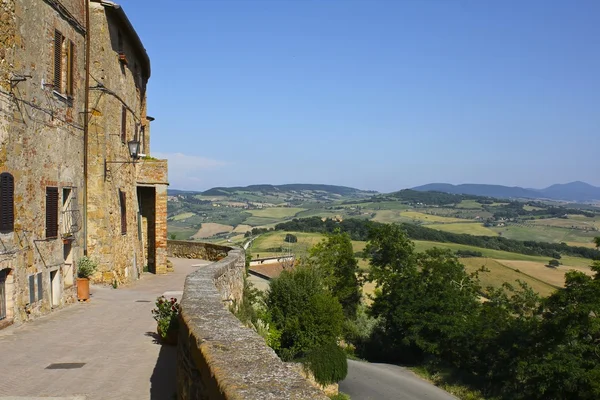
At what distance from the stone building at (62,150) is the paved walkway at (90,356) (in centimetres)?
90

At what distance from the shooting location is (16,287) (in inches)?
449

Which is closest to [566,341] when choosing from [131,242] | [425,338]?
[425,338]

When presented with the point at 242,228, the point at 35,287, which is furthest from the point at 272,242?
the point at 35,287

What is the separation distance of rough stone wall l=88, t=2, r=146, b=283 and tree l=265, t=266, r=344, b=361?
7567 mm

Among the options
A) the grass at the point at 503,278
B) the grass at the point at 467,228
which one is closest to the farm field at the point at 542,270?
the grass at the point at 503,278

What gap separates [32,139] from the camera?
12.2m

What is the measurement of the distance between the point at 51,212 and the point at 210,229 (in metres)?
117

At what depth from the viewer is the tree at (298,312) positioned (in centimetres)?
2544

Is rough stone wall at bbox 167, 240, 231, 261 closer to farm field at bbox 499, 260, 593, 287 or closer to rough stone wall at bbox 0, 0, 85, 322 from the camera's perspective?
rough stone wall at bbox 0, 0, 85, 322

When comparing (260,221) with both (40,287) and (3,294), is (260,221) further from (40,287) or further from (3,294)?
(3,294)

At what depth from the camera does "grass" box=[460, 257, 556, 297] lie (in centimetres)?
6242

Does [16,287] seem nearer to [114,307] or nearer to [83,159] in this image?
[114,307]

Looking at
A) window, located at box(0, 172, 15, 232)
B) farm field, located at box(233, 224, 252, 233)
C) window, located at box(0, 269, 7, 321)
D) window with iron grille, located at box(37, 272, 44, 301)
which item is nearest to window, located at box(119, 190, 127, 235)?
window with iron grille, located at box(37, 272, 44, 301)

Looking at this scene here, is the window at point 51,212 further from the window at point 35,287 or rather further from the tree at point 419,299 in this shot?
the tree at point 419,299
